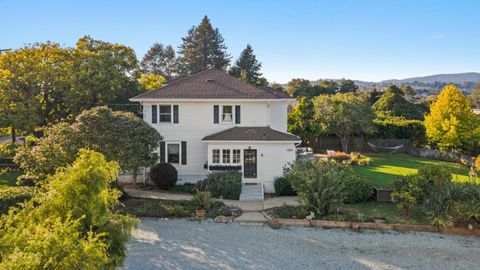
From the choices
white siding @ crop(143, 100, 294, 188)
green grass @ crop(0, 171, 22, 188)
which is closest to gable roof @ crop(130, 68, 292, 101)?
white siding @ crop(143, 100, 294, 188)

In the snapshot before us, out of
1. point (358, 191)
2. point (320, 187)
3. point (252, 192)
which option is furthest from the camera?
point (252, 192)

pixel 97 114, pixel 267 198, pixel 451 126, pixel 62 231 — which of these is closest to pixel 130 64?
pixel 97 114

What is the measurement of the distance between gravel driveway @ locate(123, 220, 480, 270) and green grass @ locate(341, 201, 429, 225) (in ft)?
4.02

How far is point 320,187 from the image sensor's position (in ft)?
51.0

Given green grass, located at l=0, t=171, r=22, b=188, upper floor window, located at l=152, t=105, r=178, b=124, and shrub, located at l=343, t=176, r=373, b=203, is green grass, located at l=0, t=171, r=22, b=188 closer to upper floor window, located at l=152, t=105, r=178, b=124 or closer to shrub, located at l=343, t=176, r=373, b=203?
upper floor window, located at l=152, t=105, r=178, b=124

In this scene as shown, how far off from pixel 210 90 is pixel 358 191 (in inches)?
455

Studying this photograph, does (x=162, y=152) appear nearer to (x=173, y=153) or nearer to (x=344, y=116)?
(x=173, y=153)

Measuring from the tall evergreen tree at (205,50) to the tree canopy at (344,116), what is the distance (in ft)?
115

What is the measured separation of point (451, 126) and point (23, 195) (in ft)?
109

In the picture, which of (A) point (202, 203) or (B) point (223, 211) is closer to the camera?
(B) point (223, 211)

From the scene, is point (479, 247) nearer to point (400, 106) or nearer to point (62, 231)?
point (62, 231)

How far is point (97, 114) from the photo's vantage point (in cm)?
1678

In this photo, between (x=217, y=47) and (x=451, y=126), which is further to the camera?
(x=217, y=47)

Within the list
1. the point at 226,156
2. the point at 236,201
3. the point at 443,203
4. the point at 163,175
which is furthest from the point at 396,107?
the point at 163,175
